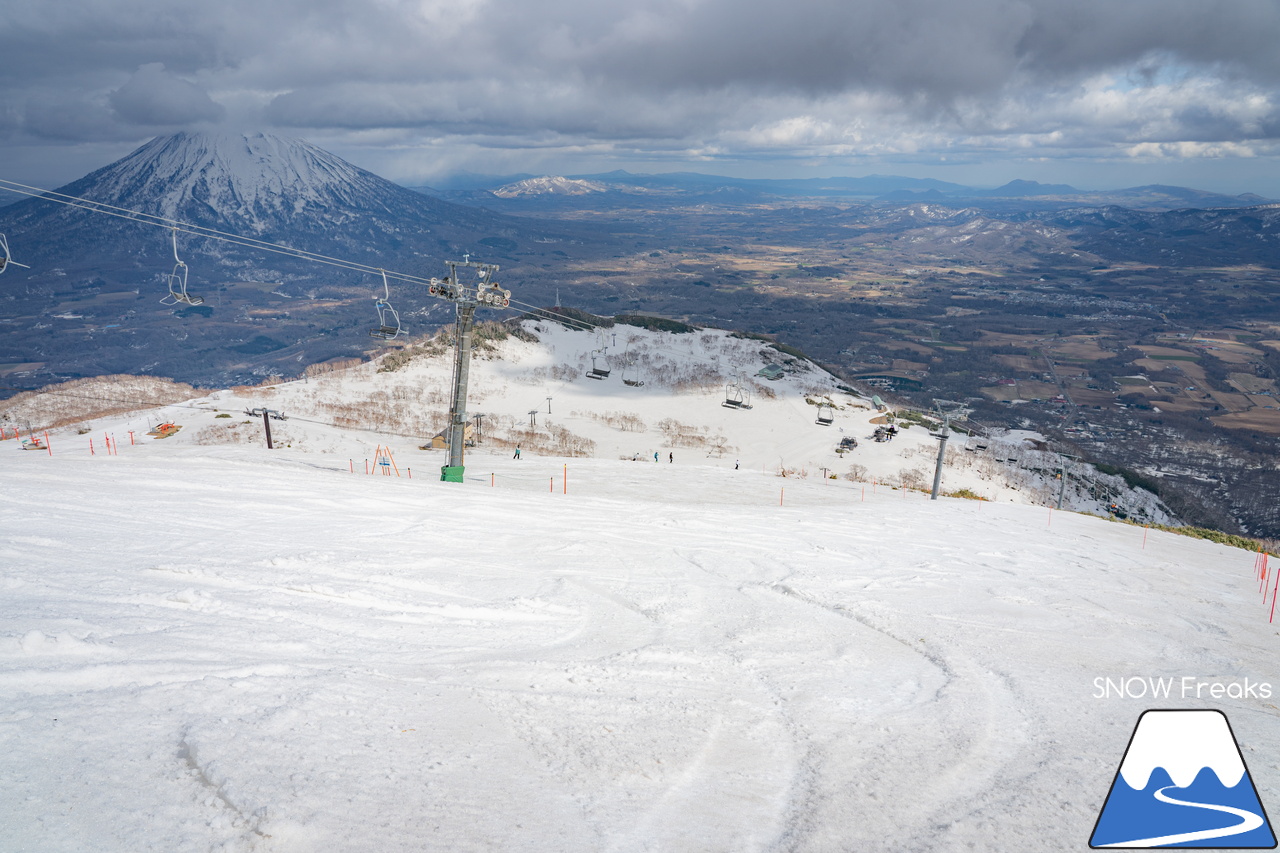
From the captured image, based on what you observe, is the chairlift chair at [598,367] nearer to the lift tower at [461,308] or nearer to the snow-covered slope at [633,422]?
the snow-covered slope at [633,422]

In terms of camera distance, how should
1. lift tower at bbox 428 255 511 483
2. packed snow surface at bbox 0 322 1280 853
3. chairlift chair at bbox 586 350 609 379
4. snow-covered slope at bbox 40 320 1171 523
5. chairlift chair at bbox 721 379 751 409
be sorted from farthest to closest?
chairlift chair at bbox 586 350 609 379 → chairlift chair at bbox 721 379 751 409 → snow-covered slope at bbox 40 320 1171 523 → lift tower at bbox 428 255 511 483 → packed snow surface at bbox 0 322 1280 853

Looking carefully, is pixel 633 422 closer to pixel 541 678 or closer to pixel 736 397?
pixel 736 397

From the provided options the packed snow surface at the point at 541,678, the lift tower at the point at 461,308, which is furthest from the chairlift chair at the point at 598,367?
the packed snow surface at the point at 541,678

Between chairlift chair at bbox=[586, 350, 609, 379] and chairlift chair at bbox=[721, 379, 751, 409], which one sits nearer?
chairlift chair at bbox=[721, 379, 751, 409]

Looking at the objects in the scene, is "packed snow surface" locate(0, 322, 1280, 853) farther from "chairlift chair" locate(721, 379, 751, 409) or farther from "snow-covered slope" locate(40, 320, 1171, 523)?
"chairlift chair" locate(721, 379, 751, 409)

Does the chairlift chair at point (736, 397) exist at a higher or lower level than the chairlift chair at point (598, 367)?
lower

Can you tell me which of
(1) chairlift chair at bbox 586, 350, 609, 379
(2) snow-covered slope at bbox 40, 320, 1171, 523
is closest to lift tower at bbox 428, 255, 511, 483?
(2) snow-covered slope at bbox 40, 320, 1171, 523

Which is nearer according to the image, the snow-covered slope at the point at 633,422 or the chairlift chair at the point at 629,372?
the snow-covered slope at the point at 633,422
